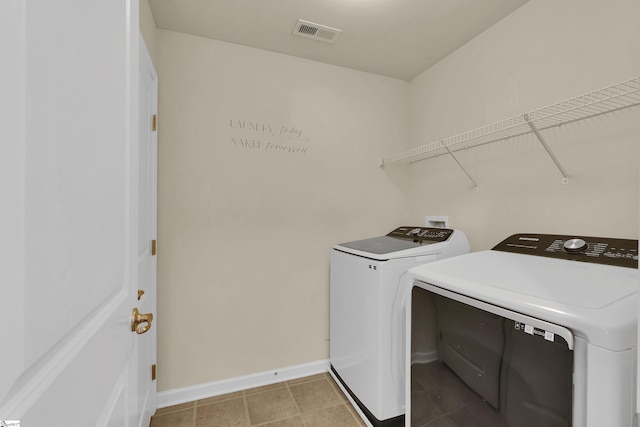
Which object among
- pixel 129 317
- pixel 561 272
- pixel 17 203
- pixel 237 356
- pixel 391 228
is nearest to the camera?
pixel 17 203

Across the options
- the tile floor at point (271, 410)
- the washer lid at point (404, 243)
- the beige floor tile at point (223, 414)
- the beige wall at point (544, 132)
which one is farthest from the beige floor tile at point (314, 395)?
the beige wall at point (544, 132)

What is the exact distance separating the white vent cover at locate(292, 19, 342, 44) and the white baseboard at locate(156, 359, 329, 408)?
2471 millimetres

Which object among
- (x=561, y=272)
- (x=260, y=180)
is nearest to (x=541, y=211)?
(x=561, y=272)

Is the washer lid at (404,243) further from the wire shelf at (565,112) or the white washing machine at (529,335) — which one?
the wire shelf at (565,112)

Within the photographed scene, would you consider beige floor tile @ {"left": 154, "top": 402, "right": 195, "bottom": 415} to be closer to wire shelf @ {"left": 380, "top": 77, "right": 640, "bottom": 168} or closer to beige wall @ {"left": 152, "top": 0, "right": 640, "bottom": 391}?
beige wall @ {"left": 152, "top": 0, "right": 640, "bottom": 391}

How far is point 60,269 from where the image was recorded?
412mm

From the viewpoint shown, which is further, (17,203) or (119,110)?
(119,110)

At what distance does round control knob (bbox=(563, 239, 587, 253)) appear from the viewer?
4.23ft

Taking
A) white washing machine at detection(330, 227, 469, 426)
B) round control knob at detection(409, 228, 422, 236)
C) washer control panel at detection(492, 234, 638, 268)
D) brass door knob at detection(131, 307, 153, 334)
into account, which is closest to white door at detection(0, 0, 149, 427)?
brass door knob at detection(131, 307, 153, 334)

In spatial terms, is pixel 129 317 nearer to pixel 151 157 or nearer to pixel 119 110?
pixel 119 110

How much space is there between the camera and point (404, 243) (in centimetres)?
197

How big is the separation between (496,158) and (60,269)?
214 cm

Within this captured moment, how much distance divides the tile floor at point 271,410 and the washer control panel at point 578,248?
4.68 ft

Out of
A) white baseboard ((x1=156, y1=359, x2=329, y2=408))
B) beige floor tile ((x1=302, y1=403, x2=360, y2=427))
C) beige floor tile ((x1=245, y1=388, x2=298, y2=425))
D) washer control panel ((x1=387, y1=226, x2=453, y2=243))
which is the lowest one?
Answer: beige floor tile ((x1=245, y1=388, x2=298, y2=425))
